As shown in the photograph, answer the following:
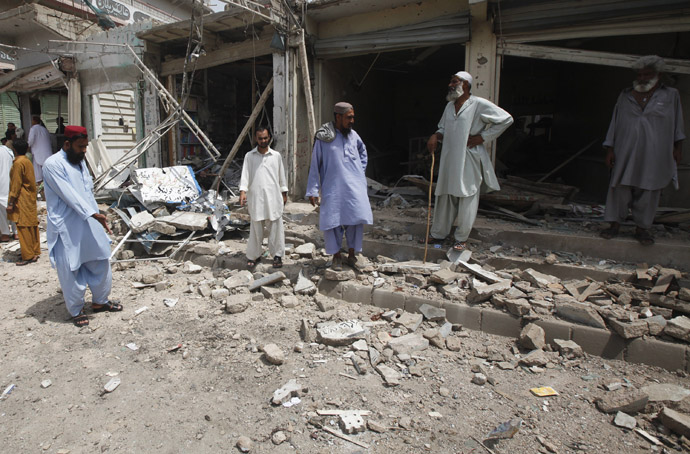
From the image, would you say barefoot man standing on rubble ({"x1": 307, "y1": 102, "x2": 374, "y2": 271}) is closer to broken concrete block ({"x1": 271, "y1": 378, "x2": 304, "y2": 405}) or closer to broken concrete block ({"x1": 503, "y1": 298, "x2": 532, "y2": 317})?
broken concrete block ({"x1": 503, "y1": 298, "x2": 532, "y2": 317})

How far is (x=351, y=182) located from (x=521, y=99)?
858 centimetres

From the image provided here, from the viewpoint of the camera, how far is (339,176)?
4367 millimetres

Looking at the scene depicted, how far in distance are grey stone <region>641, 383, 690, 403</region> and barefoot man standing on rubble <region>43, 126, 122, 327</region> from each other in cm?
458

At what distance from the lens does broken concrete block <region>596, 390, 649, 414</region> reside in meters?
2.59

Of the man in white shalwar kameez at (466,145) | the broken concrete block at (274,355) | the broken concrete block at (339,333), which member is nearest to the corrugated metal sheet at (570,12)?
the man in white shalwar kameez at (466,145)

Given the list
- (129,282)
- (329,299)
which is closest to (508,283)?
(329,299)

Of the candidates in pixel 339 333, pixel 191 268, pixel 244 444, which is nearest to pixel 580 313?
pixel 339 333

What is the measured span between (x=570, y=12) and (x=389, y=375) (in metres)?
5.23

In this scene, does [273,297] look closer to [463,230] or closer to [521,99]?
[463,230]

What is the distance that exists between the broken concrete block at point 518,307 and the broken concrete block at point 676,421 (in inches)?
46.3

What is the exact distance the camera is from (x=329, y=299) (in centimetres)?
435

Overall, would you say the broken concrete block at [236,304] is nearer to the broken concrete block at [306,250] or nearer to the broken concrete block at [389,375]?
the broken concrete block at [306,250]

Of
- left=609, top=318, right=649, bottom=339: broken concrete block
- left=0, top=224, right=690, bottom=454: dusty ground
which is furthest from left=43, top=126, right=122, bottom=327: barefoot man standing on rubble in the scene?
left=609, top=318, right=649, bottom=339: broken concrete block

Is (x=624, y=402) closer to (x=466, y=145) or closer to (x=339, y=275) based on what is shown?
(x=339, y=275)
